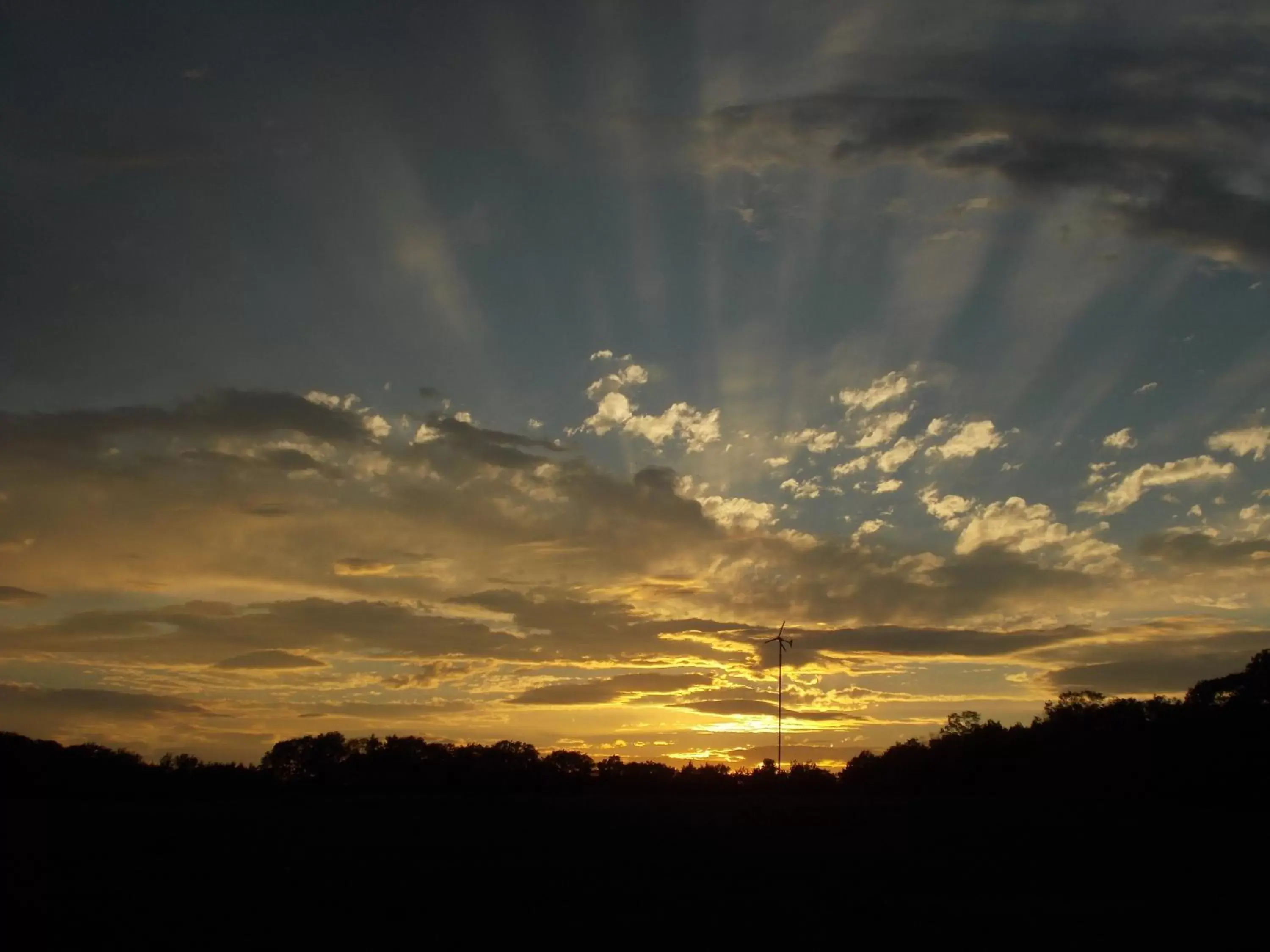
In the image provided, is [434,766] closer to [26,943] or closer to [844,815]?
[844,815]

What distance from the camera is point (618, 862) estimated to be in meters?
38.8

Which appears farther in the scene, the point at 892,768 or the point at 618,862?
the point at 892,768

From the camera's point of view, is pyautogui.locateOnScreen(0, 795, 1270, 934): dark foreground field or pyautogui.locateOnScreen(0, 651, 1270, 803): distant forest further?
pyautogui.locateOnScreen(0, 651, 1270, 803): distant forest

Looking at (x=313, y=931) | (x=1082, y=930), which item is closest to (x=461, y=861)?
(x=313, y=931)

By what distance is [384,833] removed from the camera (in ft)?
148

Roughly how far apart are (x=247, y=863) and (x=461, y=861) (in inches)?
303

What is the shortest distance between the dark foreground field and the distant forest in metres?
17.3

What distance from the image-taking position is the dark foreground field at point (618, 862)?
2997 cm

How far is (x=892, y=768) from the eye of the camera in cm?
11100

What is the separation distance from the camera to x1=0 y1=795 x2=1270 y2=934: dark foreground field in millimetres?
29969

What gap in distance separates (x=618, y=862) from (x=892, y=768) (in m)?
80.0

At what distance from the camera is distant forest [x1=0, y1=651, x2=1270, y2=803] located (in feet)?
252

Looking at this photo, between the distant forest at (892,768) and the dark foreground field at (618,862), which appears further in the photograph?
the distant forest at (892,768)

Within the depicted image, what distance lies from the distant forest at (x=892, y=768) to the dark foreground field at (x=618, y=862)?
17252 millimetres
